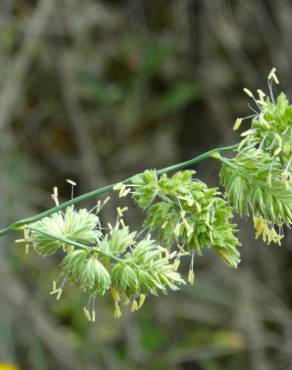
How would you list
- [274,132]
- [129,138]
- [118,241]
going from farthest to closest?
[129,138] → [118,241] → [274,132]

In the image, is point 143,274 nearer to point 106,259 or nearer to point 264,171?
point 106,259

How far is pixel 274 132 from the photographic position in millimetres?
1587

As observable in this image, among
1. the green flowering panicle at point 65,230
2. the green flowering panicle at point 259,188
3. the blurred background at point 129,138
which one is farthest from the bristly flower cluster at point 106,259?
the blurred background at point 129,138

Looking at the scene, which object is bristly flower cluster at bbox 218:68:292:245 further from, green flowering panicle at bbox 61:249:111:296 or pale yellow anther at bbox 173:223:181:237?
green flowering panicle at bbox 61:249:111:296

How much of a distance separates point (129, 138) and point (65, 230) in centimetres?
385

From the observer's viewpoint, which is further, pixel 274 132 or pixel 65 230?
pixel 65 230

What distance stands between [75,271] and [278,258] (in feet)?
13.5

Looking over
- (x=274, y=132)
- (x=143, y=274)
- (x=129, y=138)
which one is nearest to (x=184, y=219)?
(x=143, y=274)

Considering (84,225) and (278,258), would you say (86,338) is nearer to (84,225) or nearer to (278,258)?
(278,258)

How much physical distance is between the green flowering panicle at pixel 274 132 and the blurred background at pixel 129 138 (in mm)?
3030

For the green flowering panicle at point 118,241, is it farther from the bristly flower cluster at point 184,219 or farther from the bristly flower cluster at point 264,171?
the bristly flower cluster at point 264,171

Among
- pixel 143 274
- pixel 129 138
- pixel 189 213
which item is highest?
pixel 129 138

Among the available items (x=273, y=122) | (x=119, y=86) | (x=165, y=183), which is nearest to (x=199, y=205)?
(x=165, y=183)

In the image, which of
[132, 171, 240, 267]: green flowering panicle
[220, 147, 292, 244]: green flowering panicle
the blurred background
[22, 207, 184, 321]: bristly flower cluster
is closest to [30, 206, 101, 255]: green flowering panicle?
[22, 207, 184, 321]: bristly flower cluster
